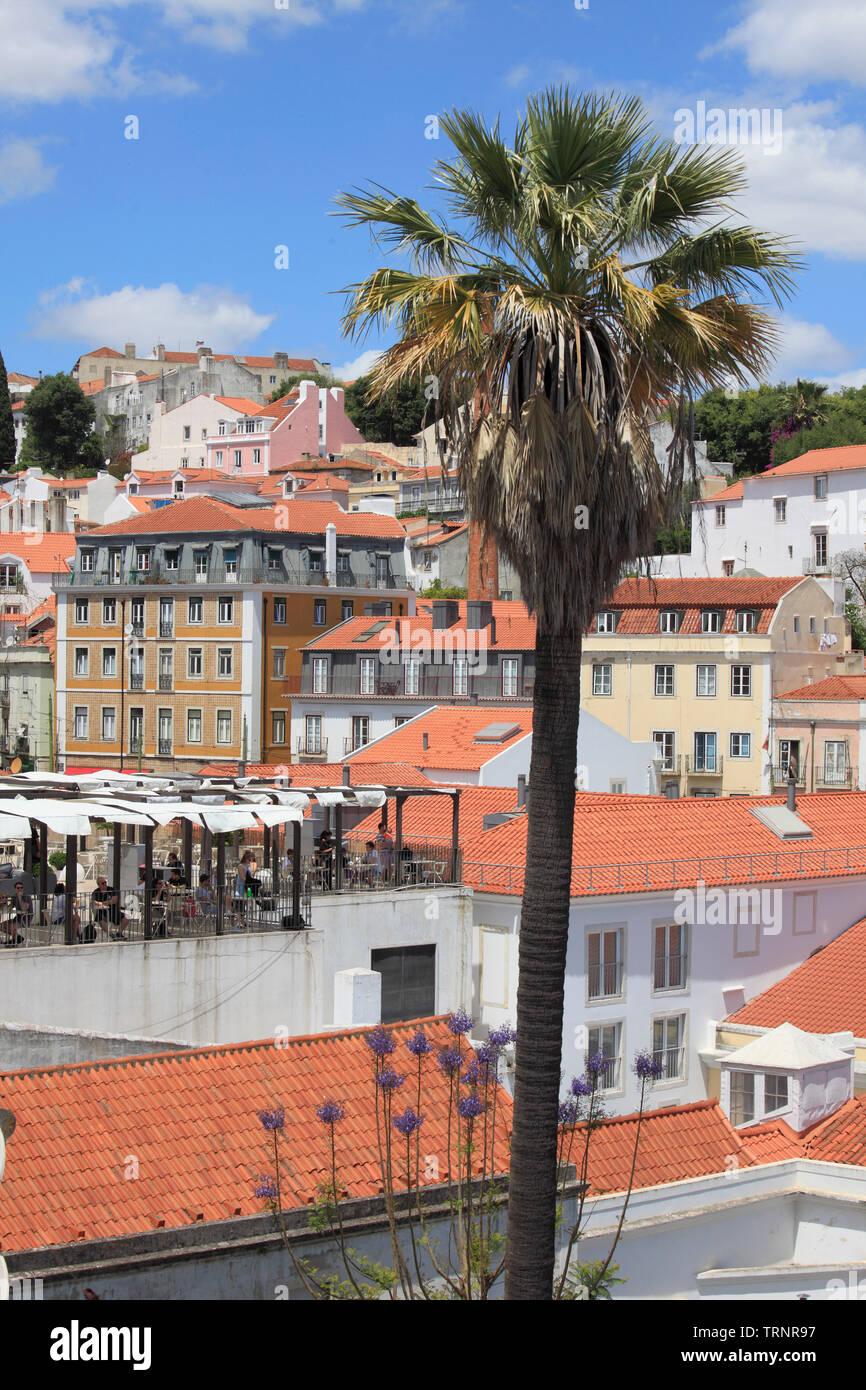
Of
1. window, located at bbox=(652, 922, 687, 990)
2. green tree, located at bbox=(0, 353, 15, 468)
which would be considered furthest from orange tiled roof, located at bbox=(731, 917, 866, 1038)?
green tree, located at bbox=(0, 353, 15, 468)

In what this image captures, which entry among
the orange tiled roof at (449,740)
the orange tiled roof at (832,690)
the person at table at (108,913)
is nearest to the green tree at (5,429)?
the orange tiled roof at (832,690)

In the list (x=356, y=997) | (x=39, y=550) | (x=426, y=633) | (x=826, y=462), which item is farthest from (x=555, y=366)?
(x=39, y=550)

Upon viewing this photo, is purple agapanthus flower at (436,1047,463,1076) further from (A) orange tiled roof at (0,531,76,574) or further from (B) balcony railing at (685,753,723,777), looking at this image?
(A) orange tiled roof at (0,531,76,574)

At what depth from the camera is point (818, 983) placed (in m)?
31.0

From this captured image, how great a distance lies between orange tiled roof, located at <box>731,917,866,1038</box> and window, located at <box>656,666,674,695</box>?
3880 centimetres

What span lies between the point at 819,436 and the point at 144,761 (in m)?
50.1

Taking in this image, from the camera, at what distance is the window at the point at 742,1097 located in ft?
78.5

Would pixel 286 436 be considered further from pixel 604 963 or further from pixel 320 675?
pixel 604 963

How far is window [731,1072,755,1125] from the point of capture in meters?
23.9

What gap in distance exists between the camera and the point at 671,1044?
1223 inches

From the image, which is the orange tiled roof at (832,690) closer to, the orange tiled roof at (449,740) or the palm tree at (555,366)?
the orange tiled roof at (449,740)
